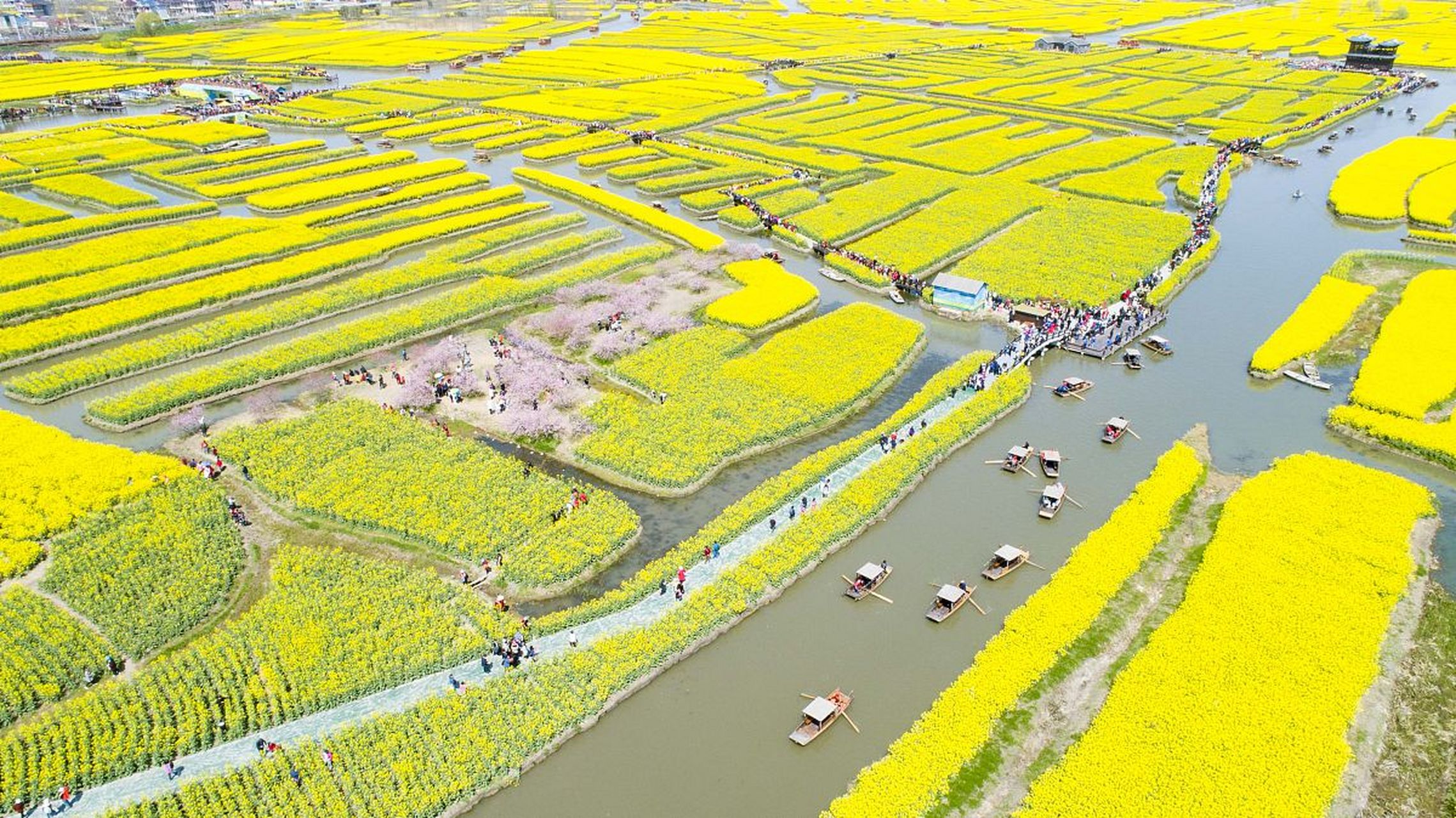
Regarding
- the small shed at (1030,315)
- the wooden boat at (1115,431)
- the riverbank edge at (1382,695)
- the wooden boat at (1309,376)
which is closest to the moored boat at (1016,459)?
the wooden boat at (1115,431)

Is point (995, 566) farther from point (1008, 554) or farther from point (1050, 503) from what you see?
point (1050, 503)

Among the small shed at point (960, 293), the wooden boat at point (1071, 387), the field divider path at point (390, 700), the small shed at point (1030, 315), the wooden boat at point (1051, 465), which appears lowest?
the field divider path at point (390, 700)

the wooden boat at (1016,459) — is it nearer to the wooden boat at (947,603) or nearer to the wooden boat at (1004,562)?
the wooden boat at (1004,562)

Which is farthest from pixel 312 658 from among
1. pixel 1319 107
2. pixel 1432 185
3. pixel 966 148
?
pixel 1319 107

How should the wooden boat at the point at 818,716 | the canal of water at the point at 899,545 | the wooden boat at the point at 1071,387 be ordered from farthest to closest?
the wooden boat at the point at 1071,387 → the wooden boat at the point at 818,716 → the canal of water at the point at 899,545

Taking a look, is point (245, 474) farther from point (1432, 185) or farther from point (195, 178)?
point (1432, 185)

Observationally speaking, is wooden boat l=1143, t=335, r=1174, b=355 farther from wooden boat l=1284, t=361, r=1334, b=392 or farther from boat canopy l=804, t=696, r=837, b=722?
boat canopy l=804, t=696, r=837, b=722
